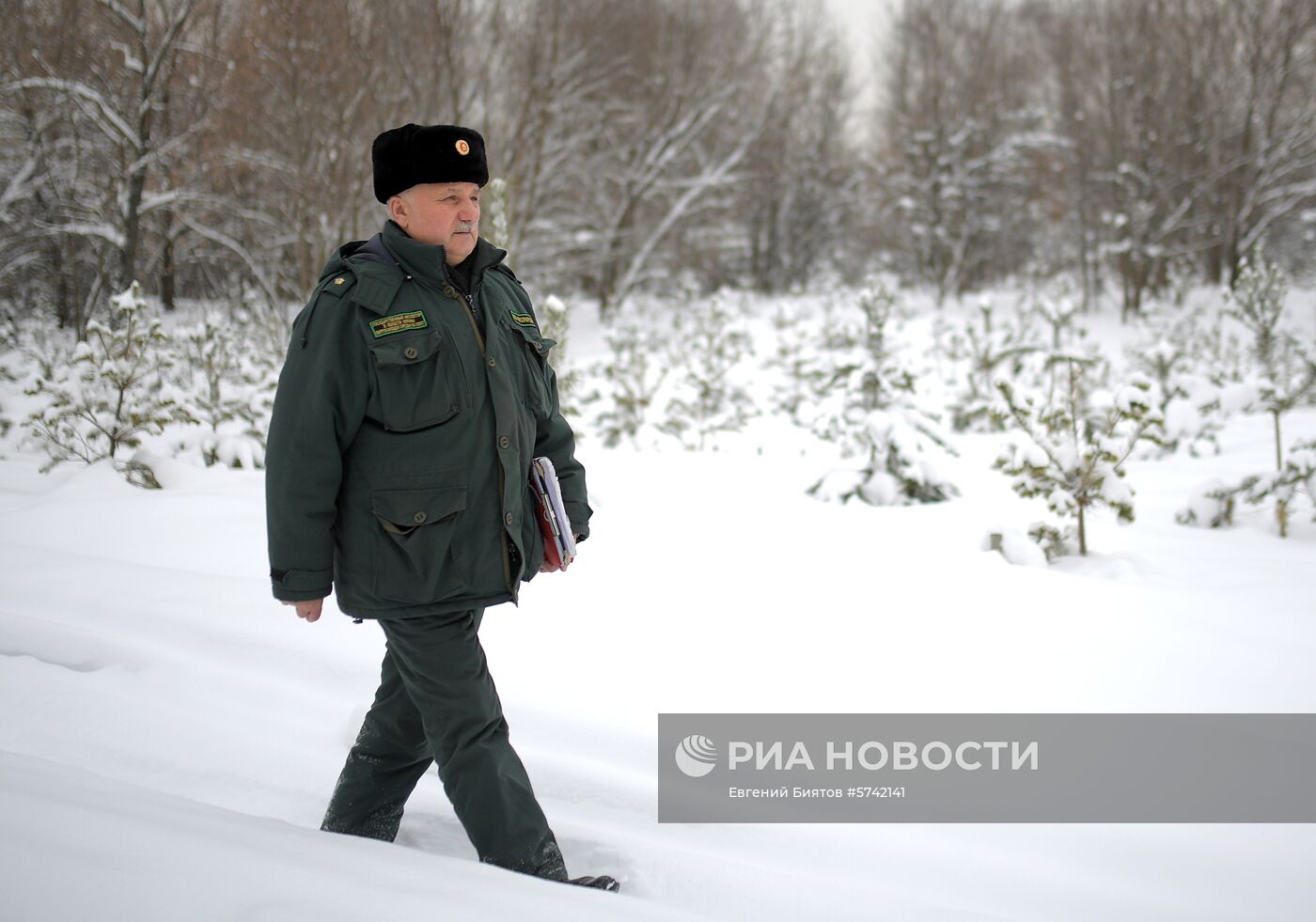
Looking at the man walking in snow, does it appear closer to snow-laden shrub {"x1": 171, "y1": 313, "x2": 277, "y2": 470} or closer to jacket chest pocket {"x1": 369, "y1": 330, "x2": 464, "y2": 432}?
jacket chest pocket {"x1": 369, "y1": 330, "x2": 464, "y2": 432}

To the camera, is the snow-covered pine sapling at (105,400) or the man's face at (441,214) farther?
the snow-covered pine sapling at (105,400)

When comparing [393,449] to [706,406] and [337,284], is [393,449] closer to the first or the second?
[337,284]

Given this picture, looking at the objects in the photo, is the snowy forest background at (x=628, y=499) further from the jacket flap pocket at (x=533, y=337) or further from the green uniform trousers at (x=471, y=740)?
the jacket flap pocket at (x=533, y=337)

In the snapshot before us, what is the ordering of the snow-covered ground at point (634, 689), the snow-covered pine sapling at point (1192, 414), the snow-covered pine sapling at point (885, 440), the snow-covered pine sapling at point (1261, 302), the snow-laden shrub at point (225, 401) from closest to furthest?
the snow-covered ground at point (634, 689), the snow-covered pine sapling at point (885, 440), the snow-laden shrub at point (225, 401), the snow-covered pine sapling at point (1261, 302), the snow-covered pine sapling at point (1192, 414)

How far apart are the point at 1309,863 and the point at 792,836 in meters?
1.22

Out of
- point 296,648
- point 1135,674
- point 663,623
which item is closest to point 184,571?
point 296,648

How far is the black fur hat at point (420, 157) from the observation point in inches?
76.9

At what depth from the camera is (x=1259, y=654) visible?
311 centimetres

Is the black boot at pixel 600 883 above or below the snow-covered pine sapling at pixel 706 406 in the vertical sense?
below

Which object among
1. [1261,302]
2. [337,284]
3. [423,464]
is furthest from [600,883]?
[1261,302]

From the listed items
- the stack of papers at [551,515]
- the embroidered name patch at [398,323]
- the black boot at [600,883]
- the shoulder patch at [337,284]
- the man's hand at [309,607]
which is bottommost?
the black boot at [600,883]

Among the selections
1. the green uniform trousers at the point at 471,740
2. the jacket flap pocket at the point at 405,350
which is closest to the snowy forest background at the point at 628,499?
the green uniform trousers at the point at 471,740

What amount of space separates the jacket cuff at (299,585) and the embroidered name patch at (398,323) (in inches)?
20.0

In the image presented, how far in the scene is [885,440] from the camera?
232 inches
